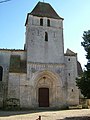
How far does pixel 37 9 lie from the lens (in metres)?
29.0

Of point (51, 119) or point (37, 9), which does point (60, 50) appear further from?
point (51, 119)

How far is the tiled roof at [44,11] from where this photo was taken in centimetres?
2803

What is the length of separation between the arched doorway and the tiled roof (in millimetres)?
10606

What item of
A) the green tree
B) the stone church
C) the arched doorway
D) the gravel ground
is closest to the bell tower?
the stone church

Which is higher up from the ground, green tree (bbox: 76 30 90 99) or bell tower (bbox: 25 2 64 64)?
bell tower (bbox: 25 2 64 64)

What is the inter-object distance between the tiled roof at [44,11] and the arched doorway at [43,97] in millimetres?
10606

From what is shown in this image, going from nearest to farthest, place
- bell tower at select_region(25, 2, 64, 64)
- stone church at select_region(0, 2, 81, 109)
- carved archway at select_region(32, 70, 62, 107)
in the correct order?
1. stone church at select_region(0, 2, 81, 109)
2. carved archway at select_region(32, 70, 62, 107)
3. bell tower at select_region(25, 2, 64, 64)

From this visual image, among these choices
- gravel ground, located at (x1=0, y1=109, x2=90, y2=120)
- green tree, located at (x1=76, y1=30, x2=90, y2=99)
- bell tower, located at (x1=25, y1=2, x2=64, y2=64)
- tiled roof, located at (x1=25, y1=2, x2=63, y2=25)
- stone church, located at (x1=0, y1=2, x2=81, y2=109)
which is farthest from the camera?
tiled roof, located at (x1=25, y1=2, x2=63, y2=25)

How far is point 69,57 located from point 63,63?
133 centimetres

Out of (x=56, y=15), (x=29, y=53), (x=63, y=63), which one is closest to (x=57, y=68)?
(x=63, y=63)

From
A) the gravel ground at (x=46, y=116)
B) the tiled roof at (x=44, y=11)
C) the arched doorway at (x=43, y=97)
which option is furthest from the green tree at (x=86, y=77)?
the tiled roof at (x=44, y=11)

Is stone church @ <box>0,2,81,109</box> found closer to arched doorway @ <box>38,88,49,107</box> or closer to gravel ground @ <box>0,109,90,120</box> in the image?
arched doorway @ <box>38,88,49,107</box>

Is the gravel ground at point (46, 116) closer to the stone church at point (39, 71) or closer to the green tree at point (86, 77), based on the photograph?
the green tree at point (86, 77)

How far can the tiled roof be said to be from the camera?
2803 centimetres
